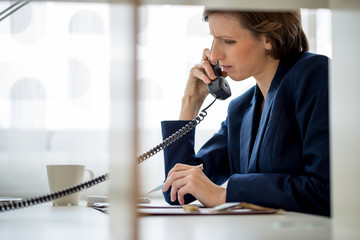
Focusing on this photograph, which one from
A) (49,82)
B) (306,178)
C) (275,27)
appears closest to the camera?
(306,178)

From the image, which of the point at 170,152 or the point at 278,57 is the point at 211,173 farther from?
the point at 278,57

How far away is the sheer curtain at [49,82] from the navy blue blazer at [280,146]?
547 mm

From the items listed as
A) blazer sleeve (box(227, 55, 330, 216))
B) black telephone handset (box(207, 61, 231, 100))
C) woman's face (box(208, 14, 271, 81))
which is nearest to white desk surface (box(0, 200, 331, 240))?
blazer sleeve (box(227, 55, 330, 216))

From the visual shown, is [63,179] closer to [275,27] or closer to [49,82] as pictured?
[49,82]

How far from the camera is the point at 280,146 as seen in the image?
48.6 inches

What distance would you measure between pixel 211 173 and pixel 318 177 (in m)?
0.62

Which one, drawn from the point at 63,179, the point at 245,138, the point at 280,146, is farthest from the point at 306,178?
the point at 63,179

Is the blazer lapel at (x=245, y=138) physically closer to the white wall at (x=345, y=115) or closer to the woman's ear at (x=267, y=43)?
the woman's ear at (x=267, y=43)

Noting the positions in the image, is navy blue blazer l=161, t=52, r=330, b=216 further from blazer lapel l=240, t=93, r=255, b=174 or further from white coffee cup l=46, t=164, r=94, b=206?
white coffee cup l=46, t=164, r=94, b=206

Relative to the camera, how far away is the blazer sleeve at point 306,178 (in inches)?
40.7

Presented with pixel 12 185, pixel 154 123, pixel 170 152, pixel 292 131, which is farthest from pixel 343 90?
pixel 12 185

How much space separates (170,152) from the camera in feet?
5.29

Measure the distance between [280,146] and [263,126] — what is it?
10 cm

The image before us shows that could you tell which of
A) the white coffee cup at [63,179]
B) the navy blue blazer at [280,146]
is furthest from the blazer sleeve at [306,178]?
the white coffee cup at [63,179]
